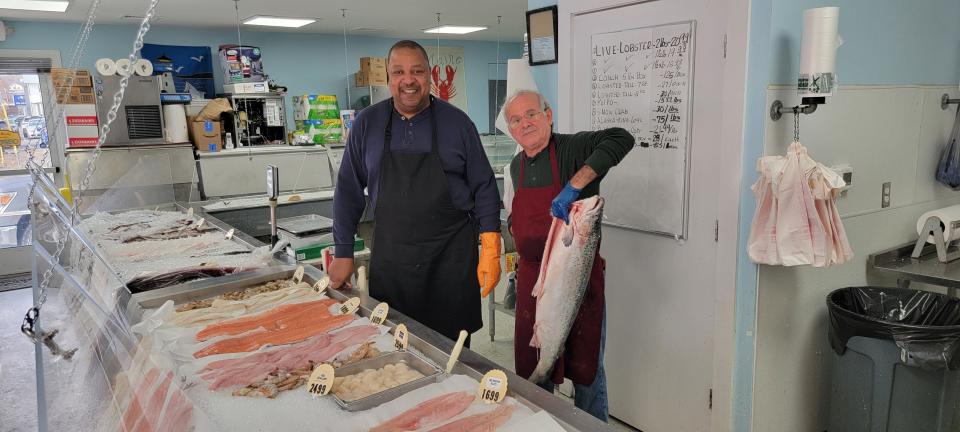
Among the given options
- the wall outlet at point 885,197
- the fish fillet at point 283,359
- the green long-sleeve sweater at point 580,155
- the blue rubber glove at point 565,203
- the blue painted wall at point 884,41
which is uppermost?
the blue painted wall at point 884,41

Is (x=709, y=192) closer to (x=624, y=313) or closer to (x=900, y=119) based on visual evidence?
(x=624, y=313)

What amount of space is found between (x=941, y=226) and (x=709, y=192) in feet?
4.33

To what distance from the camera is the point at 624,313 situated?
9.92 feet

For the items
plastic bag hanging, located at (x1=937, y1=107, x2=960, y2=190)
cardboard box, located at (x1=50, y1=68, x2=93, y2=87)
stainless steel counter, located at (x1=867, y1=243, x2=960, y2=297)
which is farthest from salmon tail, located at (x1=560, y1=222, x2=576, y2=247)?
cardboard box, located at (x1=50, y1=68, x2=93, y2=87)

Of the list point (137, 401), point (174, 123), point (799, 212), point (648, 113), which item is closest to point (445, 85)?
point (174, 123)

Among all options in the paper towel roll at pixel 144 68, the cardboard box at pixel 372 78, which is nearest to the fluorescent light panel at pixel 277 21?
the cardboard box at pixel 372 78

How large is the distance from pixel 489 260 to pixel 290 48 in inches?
304

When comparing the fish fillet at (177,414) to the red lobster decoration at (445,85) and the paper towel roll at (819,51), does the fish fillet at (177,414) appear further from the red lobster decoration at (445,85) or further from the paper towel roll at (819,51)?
the red lobster decoration at (445,85)

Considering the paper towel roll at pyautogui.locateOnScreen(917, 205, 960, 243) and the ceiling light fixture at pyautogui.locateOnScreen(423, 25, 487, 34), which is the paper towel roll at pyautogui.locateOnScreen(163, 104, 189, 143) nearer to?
the ceiling light fixture at pyautogui.locateOnScreen(423, 25, 487, 34)

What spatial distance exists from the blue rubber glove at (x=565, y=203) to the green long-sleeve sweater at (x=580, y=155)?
0.47 ft

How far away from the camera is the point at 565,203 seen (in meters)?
2.03

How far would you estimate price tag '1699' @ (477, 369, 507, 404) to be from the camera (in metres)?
1.35

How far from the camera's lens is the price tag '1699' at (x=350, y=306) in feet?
6.41

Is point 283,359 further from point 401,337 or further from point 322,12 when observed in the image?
point 322,12
